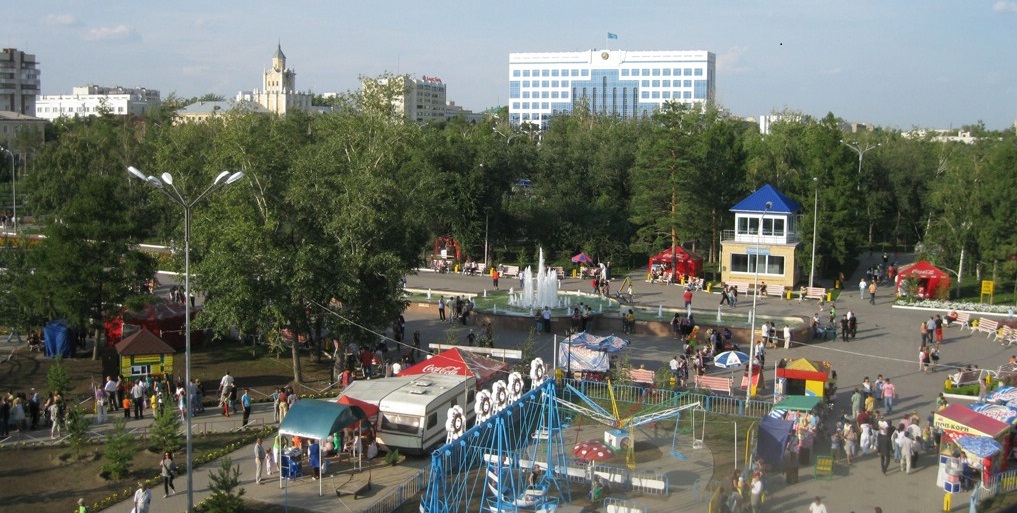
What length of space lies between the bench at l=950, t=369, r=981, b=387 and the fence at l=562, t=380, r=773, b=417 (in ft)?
19.2

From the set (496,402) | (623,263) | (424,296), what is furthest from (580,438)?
(623,263)

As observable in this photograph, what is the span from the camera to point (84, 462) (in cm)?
1984

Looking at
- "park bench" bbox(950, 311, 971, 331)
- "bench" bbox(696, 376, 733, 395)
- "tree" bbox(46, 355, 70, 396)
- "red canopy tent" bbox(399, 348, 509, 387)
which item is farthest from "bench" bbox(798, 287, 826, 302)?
"tree" bbox(46, 355, 70, 396)

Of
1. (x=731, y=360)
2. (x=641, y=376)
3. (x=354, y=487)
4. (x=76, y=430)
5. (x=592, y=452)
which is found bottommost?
(x=354, y=487)

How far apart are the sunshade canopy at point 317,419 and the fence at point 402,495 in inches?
69.9

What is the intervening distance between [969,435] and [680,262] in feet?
89.1

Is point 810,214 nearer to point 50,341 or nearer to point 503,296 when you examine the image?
point 503,296

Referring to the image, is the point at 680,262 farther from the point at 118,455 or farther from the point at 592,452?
the point at 118,455

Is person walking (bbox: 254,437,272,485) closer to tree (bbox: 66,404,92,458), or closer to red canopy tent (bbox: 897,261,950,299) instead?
tree (bbox: 66,404,92,458)

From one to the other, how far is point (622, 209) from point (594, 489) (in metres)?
37.1

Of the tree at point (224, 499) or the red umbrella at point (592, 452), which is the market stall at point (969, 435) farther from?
the tree at point (224, 499)

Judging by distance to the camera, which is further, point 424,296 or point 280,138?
point 424,296

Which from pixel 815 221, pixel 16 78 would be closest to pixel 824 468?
pixel 815 221

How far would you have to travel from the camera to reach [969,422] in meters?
18.8
